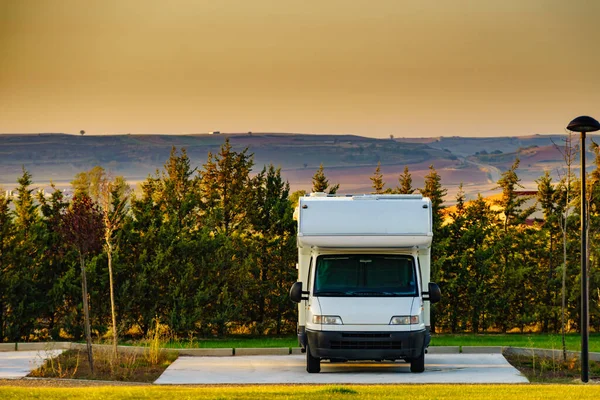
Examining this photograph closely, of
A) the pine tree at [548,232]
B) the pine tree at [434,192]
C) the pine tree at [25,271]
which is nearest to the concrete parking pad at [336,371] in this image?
the pine tree at [25,271]

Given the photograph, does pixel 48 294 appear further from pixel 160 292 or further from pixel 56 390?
pixel 56 390

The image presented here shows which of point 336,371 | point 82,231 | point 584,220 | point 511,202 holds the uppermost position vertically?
point 511,202

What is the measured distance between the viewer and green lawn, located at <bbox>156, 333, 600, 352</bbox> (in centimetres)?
2405

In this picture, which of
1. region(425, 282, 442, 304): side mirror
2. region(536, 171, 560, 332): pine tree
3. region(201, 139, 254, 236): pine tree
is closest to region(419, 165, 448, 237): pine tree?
region(536, 171, 560, 332): pine tree

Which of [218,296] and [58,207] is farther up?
[58,207]

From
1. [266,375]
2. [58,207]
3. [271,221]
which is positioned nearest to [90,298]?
[58,207]

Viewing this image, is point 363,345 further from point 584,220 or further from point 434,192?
point 434,192

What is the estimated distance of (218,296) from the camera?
27.9 metres

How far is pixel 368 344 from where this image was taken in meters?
18.1

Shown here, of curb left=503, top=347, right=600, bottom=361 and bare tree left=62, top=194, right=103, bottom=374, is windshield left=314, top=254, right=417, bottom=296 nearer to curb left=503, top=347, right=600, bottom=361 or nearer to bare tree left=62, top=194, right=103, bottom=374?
curb left=503, top=347, right=600, bottom=361

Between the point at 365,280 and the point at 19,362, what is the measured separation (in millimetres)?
7419

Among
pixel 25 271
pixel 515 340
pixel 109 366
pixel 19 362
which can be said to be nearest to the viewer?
pixel 109 366

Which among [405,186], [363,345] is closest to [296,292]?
[363,345]

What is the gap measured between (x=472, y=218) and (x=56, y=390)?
1791 cm
